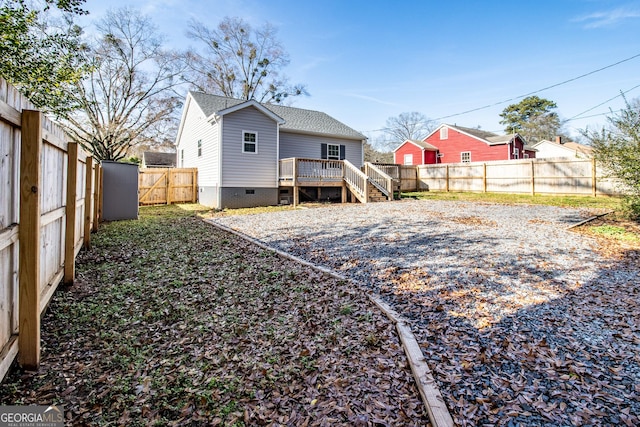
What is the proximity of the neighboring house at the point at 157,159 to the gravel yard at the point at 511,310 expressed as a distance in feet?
110

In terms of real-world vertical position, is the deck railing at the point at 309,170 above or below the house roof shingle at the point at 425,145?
below

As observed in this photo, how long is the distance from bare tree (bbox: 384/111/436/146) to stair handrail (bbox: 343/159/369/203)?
109 ft

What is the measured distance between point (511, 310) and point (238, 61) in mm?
28423

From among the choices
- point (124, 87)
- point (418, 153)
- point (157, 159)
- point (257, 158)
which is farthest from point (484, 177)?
point (157, 159)

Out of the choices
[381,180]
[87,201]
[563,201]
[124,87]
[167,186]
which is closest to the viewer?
[87,201]

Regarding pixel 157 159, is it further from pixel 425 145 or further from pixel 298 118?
pixel 425 145

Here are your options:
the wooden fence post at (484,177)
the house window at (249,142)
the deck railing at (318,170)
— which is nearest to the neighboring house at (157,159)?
the house window at (249,142)

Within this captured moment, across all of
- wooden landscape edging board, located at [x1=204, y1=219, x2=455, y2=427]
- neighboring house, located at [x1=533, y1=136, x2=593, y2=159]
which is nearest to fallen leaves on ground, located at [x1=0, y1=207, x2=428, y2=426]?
wooden landscape edging board, located at [x1=204, y1=219, x2=455, y2=427]

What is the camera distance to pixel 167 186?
15.5 meters

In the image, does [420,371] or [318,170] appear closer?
[420,371]

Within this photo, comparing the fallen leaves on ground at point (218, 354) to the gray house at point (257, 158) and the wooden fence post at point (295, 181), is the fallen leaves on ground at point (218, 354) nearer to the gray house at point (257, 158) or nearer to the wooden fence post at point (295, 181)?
Answer: the wooden fence post at point (295, 181)

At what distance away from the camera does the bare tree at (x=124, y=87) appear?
2078cm

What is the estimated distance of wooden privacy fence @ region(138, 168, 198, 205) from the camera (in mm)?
15062

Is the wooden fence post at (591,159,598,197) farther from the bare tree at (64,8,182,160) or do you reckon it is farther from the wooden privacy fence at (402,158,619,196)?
the bare tree at (64,8,182,160)
